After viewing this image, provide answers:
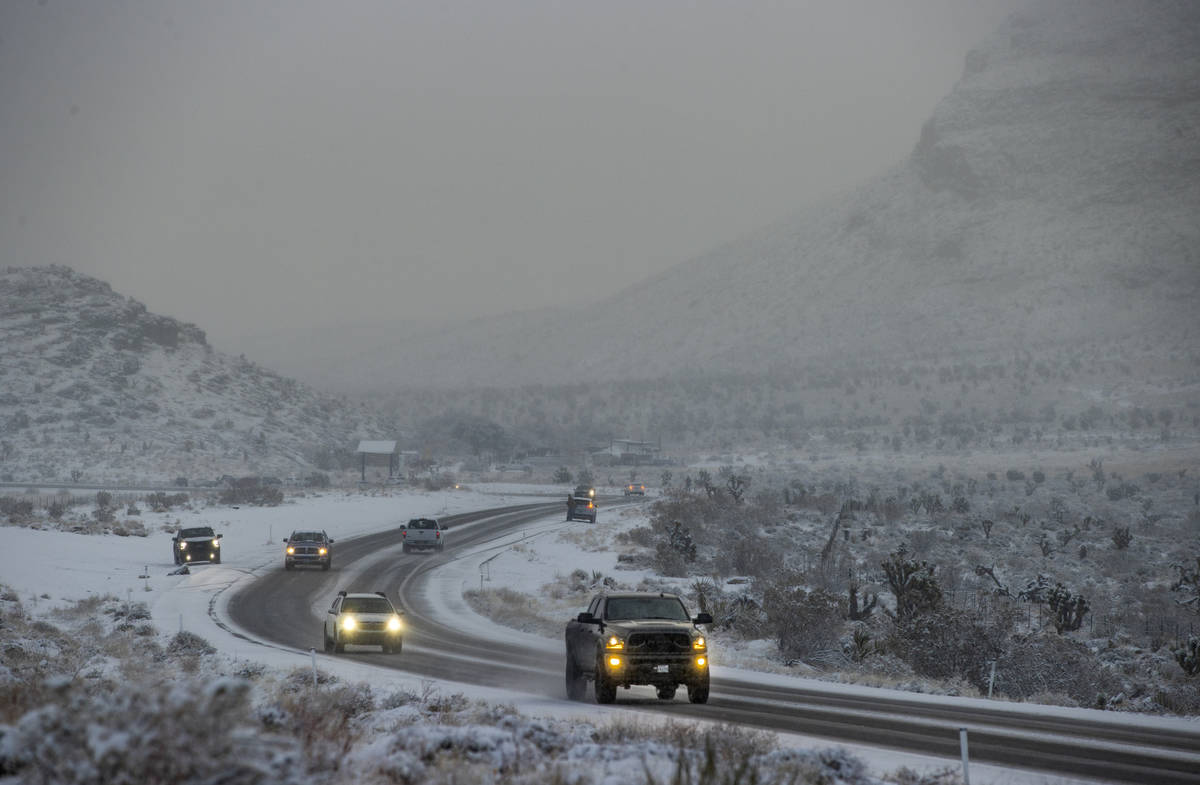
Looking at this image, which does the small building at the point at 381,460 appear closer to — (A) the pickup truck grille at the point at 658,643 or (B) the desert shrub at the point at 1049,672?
(B) the desert shrub at the point at 1049,672

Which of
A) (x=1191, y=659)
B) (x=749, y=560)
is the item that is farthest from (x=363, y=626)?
(x=749, y=560)

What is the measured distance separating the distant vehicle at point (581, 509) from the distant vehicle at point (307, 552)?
2292 cm

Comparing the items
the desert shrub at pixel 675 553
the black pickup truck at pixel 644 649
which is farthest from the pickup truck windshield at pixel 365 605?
the desert shrub at pixel 675 553

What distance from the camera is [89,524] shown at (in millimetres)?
59562

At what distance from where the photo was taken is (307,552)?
165 feet

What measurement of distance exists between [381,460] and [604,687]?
362 feet

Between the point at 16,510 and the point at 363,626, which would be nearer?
the point at 363,626

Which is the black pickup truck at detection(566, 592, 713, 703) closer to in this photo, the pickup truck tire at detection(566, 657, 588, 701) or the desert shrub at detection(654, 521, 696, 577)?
the pickup truck tire at detection(566, 657, 588, 701)

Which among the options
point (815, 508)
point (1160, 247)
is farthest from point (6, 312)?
point (1160, 247)

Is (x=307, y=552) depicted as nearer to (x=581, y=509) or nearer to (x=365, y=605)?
(x=365, y=605)

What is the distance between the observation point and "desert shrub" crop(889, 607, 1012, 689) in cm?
2683

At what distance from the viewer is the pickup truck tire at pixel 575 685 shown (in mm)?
19875

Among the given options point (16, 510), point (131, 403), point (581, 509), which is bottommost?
point (581, 509)

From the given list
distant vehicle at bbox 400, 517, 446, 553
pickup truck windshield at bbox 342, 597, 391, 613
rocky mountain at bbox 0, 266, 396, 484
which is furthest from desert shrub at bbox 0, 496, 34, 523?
pickup truck windshield at bbox 342, 597, 391, 613
